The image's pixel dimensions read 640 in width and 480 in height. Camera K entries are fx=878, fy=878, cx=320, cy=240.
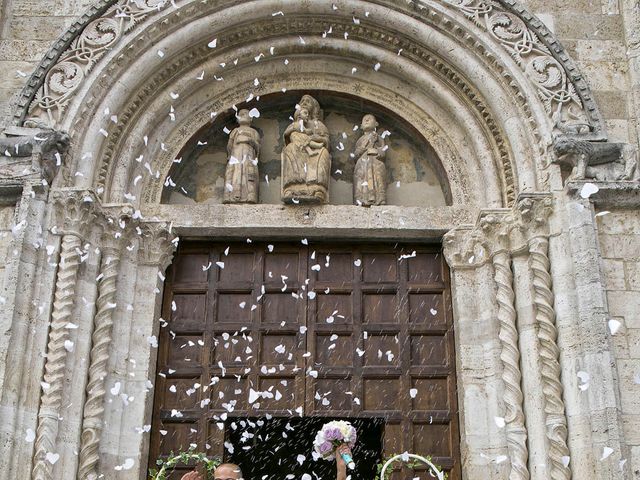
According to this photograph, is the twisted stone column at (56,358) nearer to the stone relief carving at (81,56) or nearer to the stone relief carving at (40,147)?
the stone relief carving at (40,147)

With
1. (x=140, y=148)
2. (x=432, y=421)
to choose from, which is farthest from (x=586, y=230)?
(x=140, y=148)

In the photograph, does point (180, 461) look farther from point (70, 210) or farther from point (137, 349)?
point (70, 210)

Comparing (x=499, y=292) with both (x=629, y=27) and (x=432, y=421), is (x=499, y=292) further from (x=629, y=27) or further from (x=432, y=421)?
(x=629, y=27)

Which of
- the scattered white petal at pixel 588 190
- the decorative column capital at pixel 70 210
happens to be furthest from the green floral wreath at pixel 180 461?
the scattered white petal at pixel 588 190

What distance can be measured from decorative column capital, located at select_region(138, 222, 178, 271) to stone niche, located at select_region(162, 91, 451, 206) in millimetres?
501

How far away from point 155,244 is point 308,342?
158cm

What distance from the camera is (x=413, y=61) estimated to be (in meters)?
8.10

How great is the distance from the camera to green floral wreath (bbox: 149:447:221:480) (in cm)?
650

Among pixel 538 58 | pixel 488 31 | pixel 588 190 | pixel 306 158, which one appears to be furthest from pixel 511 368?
pixel 488 31

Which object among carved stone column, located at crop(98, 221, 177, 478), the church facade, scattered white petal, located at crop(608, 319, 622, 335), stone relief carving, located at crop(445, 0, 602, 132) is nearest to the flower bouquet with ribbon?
the church facade

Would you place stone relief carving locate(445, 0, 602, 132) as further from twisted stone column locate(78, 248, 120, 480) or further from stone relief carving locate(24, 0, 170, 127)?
twisted stone column locate(78, 248, 120, 480)

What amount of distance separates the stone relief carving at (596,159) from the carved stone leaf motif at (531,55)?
0.37 metres

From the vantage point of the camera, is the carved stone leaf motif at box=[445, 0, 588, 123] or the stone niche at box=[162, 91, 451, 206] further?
the stone niche at box=[162, 91, 451, 206]

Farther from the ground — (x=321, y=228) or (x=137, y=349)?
(x=321, y=228)
